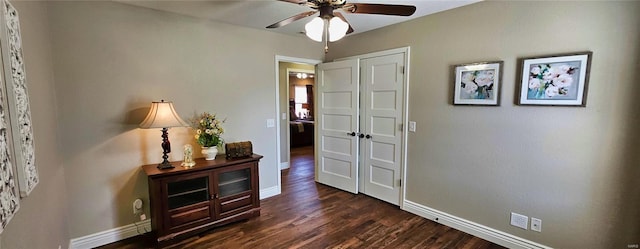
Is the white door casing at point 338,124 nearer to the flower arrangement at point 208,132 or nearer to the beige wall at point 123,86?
the beige wall at point 123,86

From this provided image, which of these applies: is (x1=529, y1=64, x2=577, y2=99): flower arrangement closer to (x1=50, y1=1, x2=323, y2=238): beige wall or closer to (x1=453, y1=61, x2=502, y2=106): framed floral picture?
(x1=453, y1=61, x2=502, y2=106): framed floral picture

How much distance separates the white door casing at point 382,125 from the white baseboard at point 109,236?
2.67 meters

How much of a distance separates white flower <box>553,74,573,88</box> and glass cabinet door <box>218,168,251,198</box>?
2919 mm

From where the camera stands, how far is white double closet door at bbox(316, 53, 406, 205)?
3.31 metres

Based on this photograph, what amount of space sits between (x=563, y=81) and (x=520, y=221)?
125cm

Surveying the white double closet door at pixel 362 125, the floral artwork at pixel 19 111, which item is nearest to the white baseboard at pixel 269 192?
the white double closet door at pixel 362 125

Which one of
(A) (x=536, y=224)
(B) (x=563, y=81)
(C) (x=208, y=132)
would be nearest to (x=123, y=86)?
(C) (x=208, y=132)

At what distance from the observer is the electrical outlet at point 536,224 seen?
2.30m

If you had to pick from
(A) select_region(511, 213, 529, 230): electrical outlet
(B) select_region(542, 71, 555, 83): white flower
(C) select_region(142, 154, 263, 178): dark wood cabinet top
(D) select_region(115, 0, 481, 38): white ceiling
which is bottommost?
(A) select_region(511, 213, 529, 230): electrical outlet

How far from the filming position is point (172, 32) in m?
2.78

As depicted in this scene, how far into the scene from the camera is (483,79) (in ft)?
8.28

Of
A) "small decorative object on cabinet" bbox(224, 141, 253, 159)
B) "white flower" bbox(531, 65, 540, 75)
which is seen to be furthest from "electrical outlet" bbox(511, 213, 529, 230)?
"small decorative object on cabinet" bbox(224, 141, 253, 159)

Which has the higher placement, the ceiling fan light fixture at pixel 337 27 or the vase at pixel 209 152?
the ceiling fan light fixture at pixel 337 27

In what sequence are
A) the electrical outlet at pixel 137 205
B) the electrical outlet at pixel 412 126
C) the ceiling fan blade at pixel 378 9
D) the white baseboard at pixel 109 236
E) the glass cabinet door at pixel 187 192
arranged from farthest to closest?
1. the electrical outlet at pixel 412 126
2. the electrical outlet at pixel 137 205
3. the glass cabinet door at pixel 187 192
4. the white baseboard at pixel 109 236
5. the ceiling fan blade at pixel 378 9
